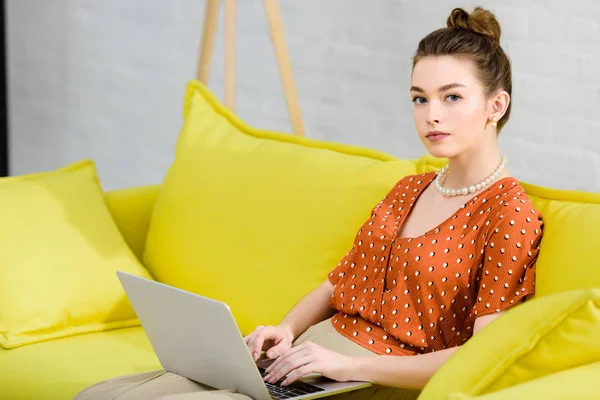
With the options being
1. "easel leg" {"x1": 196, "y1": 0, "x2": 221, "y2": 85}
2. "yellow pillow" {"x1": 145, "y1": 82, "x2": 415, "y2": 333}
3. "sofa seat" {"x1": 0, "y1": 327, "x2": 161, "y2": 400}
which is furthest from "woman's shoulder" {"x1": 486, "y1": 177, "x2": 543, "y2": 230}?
"easel leg" {"x1": 196, "y1": 0, "x2": 221, "y2": 85}

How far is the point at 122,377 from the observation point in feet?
5.99

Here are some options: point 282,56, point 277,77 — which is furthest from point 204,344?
point 277,77

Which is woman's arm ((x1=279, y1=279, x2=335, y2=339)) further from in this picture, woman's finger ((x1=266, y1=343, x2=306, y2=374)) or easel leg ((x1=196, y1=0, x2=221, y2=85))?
easel leg ((x1=196, y1=0, x2=221, y2=85))

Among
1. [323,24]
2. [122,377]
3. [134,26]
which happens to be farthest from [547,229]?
[134,26]

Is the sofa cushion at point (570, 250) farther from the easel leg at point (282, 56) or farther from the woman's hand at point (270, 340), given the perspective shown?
the easel leg at point (282, 56)

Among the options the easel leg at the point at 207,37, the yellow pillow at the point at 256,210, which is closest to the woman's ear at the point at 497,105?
the yellow pillow at the point at 256,210

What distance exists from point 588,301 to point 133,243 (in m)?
1.55

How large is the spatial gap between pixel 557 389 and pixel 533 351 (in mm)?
90

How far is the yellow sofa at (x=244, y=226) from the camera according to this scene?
5.92 ft

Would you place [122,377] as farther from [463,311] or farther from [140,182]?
[140,182]

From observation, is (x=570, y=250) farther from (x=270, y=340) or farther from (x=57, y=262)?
(x=57, y=262)

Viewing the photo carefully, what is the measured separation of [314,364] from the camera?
167 centimetres

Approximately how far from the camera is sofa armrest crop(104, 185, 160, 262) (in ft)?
8.71

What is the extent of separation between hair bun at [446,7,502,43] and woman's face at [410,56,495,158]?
77 mm
